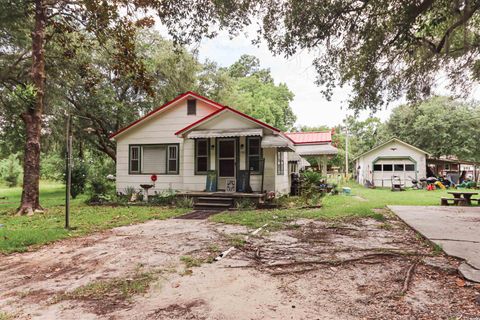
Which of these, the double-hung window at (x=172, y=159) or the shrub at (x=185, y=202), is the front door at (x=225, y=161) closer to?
the shrub at (x=185, y=202)

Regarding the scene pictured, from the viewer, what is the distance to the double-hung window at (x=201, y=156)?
12.5 m

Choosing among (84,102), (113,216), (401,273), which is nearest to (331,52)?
(401,273)

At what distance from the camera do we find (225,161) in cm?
1234

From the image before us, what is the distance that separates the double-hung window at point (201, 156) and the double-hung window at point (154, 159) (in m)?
1.15

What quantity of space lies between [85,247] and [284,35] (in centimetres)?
607

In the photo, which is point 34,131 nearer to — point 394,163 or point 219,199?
point 219,199

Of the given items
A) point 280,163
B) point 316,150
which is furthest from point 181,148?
point 316,150

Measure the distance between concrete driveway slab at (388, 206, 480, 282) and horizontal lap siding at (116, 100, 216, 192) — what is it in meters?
8.13

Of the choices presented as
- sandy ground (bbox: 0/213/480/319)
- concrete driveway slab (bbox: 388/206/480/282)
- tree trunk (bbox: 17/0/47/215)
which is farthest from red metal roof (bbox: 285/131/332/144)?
tree trunk (bbox: 17/0/47/215)

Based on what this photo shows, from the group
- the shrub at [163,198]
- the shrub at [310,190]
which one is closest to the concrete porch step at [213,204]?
the shrub at [163,198]

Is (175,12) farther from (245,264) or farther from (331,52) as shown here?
(245,264)

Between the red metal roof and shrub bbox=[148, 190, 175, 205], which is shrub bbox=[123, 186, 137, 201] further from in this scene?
the red metal roof

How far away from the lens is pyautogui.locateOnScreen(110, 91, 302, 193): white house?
11.7 metres

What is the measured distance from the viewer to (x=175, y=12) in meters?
6.65
